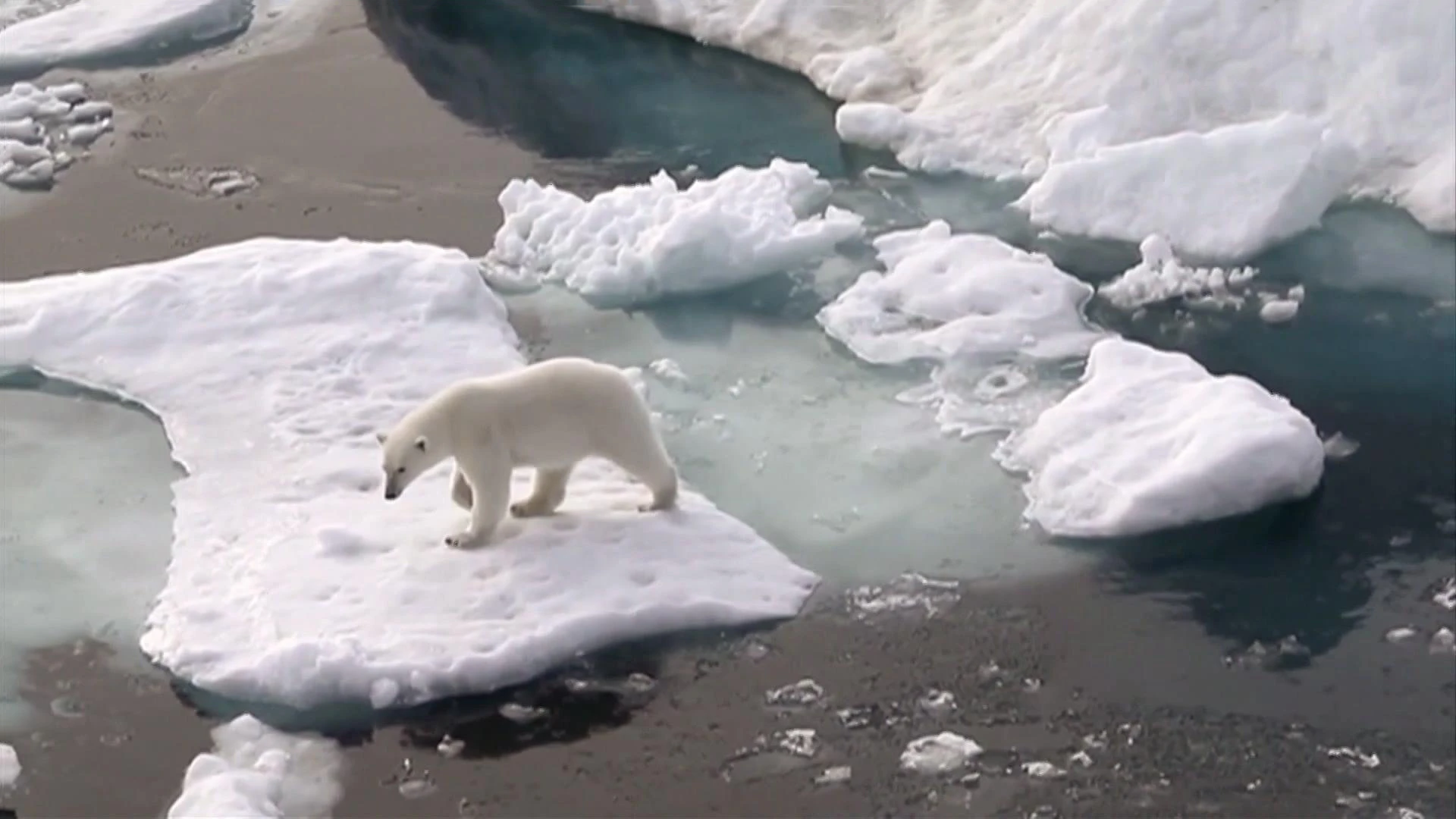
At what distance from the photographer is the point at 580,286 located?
27.1 ft

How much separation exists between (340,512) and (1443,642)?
337 centimetres

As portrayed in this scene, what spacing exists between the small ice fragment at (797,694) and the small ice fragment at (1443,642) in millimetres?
1745

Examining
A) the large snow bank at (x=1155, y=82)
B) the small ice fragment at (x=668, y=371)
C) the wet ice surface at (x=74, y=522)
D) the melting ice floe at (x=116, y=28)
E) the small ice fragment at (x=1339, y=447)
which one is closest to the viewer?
the wet ice surface at (x=74, y=522)

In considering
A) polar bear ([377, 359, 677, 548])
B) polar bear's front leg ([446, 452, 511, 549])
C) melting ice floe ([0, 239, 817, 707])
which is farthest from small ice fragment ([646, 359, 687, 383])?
polar bear's front leg ([446, 452, 511, 549])

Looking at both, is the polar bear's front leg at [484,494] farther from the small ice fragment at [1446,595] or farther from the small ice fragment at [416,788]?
the small ice fragment at [1446,595]

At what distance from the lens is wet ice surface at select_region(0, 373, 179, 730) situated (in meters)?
6.07

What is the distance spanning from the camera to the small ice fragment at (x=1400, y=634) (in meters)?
5.78

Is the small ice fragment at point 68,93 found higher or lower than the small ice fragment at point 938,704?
lower

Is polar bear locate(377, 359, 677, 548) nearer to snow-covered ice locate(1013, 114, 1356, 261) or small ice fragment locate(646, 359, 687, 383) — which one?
small ice fragment locate(646, 359, 687, 383)

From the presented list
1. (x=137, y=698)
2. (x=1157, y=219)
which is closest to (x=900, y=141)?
(x=1157, y=219)

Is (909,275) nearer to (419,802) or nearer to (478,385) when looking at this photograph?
(478,385)

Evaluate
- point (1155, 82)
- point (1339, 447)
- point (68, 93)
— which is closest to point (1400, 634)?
point (1339, 447)

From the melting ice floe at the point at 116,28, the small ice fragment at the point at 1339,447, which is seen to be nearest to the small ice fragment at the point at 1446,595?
the small ice fragment at the point at 1339,447

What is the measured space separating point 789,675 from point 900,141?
A: 4400 mm
